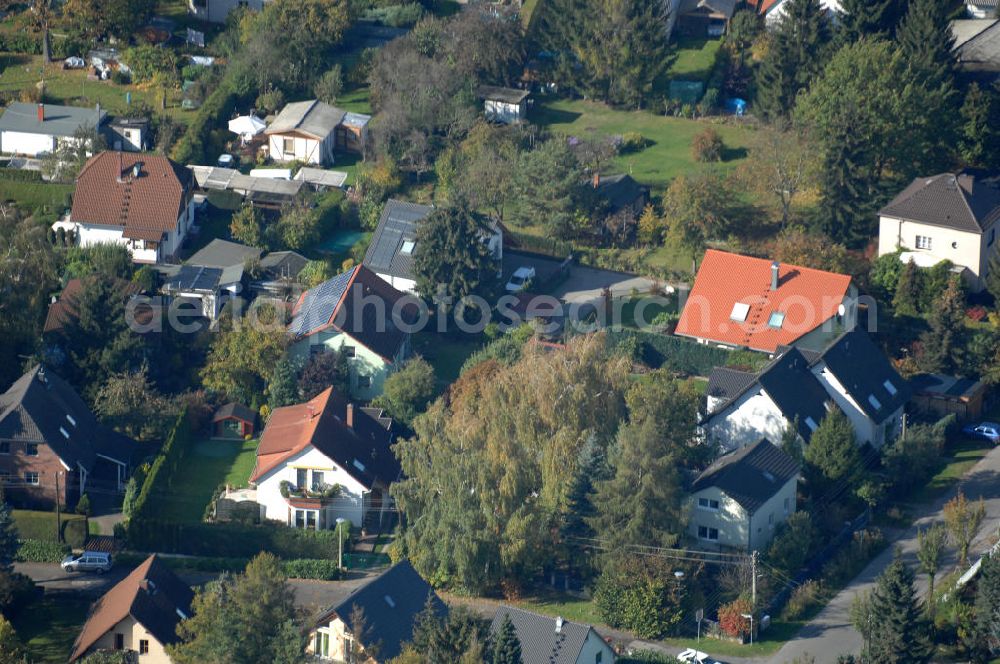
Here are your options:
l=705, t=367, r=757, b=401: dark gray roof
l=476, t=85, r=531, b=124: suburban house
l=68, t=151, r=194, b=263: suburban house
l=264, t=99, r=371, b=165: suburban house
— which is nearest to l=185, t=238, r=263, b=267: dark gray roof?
l=68, t=151, r=194, b=263: suburban house

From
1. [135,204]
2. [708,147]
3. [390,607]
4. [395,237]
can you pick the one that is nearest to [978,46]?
[708,147]

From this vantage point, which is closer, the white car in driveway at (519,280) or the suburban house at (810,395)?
the suburban house at (810,395)

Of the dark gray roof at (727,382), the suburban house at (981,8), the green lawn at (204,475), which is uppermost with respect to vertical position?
the suburban house at (981,8)

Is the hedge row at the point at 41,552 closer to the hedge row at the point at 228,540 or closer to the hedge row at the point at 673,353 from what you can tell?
the hedge row at the point at 228,540

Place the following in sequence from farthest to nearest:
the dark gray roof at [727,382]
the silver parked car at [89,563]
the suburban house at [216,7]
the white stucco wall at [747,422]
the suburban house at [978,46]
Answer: the suburban house at [216,7]
the suburban house at [978,46]
the dark gray roof at [727,382]
the white stucco wall at [747,422]
the silver parked car at [89,563]

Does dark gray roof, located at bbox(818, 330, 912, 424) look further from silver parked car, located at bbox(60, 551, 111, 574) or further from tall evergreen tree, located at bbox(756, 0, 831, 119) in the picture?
silver parked car, located at bbox(60, 551, 111, 574)

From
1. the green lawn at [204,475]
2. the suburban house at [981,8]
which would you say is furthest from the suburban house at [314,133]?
the suburban house at [981,8]
